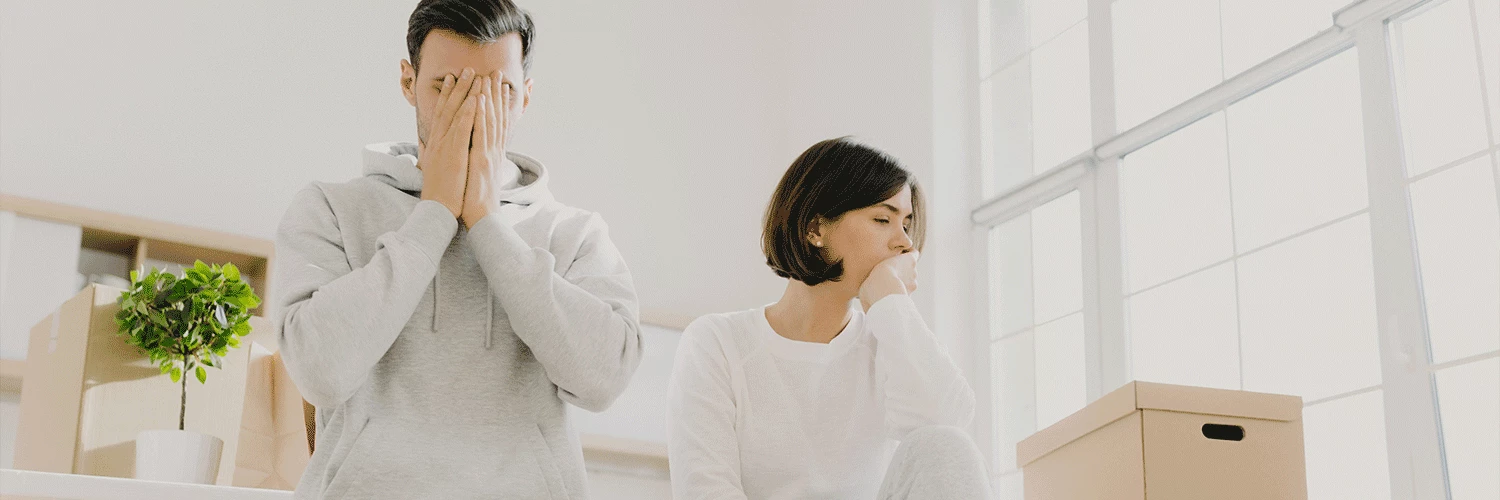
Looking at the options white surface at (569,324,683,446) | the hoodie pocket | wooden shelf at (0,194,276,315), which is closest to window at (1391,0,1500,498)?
the hoodie pocket

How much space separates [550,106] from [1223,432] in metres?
2.18

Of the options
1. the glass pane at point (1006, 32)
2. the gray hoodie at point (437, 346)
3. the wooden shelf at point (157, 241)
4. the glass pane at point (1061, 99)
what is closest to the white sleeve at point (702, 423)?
the gray hoodie at point (437, 346)

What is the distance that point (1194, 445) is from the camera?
1761 mm

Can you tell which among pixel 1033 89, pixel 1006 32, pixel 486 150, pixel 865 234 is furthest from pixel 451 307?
pixel 1006 32

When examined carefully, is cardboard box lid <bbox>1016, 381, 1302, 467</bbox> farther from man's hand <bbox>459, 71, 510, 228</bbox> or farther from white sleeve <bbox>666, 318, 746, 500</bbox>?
man's hand <bbox>459, 71, 510, 228</bbox>

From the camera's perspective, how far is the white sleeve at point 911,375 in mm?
1754

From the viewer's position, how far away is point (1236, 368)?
266 centimetres

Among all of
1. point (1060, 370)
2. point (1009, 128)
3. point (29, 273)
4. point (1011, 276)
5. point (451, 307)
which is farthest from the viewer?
point (1009, 128)

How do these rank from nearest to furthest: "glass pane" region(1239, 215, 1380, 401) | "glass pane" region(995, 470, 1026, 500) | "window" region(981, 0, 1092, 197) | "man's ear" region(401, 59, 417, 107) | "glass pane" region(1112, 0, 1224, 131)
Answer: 1. "man's ear" region(401, 59, 417, 107)
2. "glass pane" region(1239, 215, 1380, 401)
3. "glass pane" region(1112, 0, 1224, 131)
4. "glass pane" region(995, 470, 1026, 500)
5. "window" region(981, 0, 1092, 197)

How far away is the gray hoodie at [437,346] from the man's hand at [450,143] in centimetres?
3

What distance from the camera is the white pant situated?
1.51 metres

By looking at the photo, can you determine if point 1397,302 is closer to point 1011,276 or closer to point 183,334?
point 1011,276

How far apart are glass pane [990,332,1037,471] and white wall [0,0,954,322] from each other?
49 centimetres

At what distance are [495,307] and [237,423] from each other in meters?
0.62
